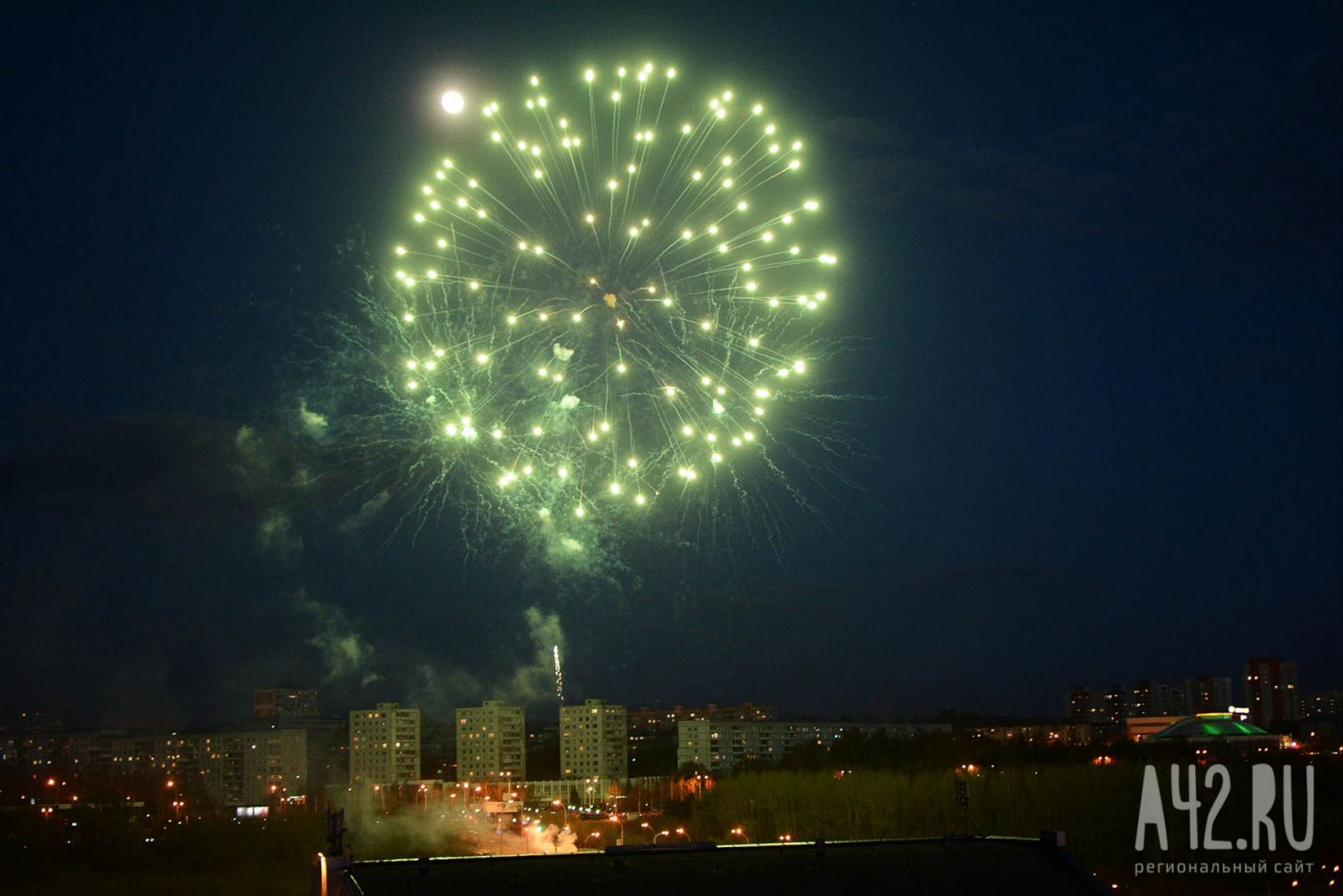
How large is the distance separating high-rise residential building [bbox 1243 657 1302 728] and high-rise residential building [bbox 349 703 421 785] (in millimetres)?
43110

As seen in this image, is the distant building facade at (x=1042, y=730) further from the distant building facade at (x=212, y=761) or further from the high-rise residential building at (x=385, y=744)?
the distant building facade at (x=212, y=761)

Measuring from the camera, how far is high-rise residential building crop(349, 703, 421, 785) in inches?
1601

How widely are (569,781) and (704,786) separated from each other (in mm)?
7635

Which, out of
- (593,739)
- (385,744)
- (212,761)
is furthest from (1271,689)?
(212,761)

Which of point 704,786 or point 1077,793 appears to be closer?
point 1077,793

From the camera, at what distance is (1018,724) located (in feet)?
196

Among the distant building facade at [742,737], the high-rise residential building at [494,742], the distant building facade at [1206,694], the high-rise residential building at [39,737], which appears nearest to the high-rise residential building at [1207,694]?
the distant building facade at [1206,694]

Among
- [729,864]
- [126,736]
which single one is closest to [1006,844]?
[729,864]

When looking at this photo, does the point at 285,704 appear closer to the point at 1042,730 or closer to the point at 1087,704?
the point at 1042,730

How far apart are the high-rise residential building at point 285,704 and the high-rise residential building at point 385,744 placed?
1.93 metres

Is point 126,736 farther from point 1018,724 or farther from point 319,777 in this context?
point 1018,724

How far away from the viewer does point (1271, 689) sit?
61.2 m

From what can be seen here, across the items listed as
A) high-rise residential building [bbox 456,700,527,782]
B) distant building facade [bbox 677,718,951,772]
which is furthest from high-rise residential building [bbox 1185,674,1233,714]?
high-rise residential building [bbox 456,700,527,782]

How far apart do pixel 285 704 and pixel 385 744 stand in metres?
4.21
